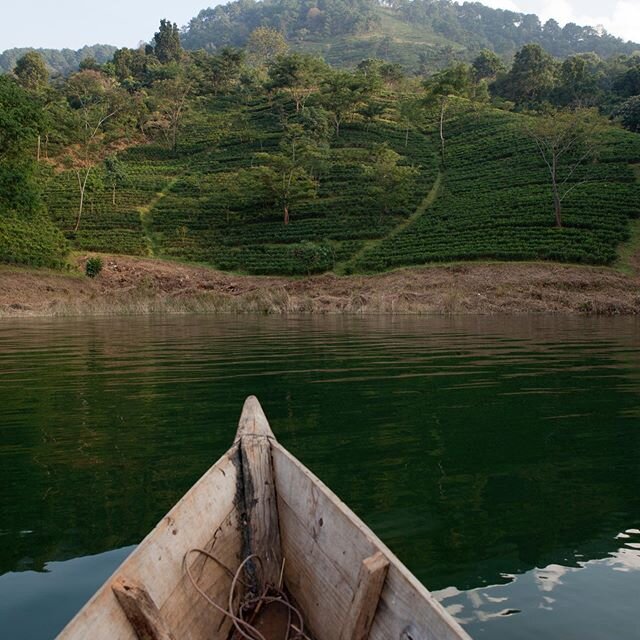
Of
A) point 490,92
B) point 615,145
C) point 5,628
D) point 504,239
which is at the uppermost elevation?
point 490,92

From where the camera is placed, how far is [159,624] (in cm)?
245

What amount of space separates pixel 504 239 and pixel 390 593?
38728 mm

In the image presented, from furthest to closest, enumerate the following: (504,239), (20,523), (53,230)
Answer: (53,230), (504,239), (20,523)

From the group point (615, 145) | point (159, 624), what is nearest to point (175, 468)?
point (159, 624)

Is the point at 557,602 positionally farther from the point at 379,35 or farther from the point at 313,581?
the point at 379,35

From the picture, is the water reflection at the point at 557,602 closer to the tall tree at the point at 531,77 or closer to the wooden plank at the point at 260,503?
the wooden plank at the point at 260,503

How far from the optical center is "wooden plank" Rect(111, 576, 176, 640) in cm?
238

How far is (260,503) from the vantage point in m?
3.23

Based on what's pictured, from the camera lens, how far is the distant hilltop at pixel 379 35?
516 feet

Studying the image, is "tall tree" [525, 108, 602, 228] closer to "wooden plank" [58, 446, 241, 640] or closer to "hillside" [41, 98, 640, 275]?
"hillside" [41, 98, 640, 275]

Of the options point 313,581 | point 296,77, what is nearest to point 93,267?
point 313,581

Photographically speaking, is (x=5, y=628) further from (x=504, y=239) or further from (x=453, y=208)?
(x=453, y=208)

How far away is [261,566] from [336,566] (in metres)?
0.55

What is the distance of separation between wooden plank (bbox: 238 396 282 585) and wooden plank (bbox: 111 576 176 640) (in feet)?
2.36
